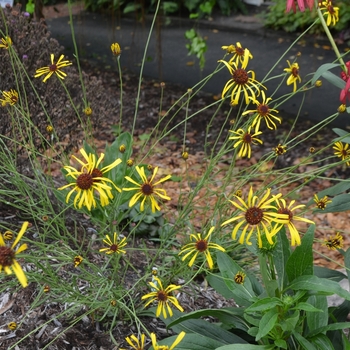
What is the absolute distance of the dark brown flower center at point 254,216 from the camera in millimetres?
1553

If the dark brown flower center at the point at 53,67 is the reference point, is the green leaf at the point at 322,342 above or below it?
below

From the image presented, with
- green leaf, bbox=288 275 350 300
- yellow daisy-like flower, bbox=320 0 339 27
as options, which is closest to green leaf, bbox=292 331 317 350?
green leaf, bbox=288 275 350 300

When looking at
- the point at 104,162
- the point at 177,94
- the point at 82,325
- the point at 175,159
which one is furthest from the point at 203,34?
the point at 82,325

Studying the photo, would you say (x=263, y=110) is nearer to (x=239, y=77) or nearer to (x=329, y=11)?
(x=239, y=77)

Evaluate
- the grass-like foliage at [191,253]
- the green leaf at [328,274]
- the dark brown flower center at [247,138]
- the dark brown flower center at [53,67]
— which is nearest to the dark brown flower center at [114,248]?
the grass-like foliage at [191,253]

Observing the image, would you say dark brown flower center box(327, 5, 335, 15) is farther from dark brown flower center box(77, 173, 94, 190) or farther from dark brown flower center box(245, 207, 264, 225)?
dark brown flower center box(77, 173, 94, 190)

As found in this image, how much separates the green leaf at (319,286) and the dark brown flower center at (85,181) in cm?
73

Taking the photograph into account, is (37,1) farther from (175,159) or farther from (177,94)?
(175,159)

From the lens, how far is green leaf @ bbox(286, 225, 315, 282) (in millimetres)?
1881

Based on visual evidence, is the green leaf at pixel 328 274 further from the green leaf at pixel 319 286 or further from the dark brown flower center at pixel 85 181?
the dark brown flower center at pixel 85 181

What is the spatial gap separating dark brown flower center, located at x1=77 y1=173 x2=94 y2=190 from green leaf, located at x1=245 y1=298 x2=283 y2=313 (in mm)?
609

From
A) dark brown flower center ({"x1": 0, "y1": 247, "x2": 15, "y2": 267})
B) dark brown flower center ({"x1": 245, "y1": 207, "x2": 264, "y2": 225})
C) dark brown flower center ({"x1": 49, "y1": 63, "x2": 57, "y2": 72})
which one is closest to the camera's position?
dark brown flower center ({"x1": 0, "y1": 247, "x2": 15, "y2": 267})

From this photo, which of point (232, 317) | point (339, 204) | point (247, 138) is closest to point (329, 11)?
point (247, 138)

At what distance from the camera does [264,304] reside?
5.66 ft
